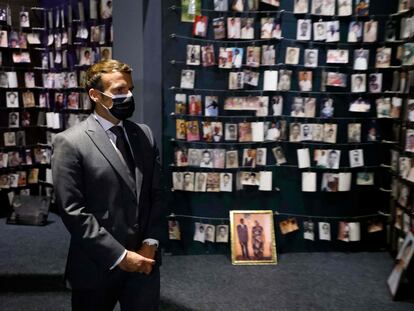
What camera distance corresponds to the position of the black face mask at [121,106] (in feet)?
6.49

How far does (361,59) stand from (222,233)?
186 cm

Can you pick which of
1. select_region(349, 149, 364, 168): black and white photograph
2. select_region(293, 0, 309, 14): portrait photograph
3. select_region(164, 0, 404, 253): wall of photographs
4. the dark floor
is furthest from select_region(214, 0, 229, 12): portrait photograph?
the dark floor

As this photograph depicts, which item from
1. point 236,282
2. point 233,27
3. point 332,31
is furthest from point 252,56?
point 236,282

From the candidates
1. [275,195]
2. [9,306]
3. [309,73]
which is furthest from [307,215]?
[9,306]

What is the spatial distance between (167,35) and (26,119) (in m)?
2.43

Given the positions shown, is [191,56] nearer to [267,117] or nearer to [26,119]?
[267,117]

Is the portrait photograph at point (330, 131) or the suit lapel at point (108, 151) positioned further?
the portrait photograph at point (330, 131)

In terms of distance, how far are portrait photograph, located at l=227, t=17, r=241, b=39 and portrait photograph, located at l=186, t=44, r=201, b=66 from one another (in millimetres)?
281

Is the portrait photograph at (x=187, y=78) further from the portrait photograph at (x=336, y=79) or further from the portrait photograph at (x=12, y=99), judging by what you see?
the portrait photograph at (x=12, y=99)

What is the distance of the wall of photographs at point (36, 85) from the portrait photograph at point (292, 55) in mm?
2062

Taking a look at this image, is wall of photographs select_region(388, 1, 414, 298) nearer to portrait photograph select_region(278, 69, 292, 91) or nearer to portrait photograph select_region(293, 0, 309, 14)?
portrait photograph select_region(293, 0, 309, 14)

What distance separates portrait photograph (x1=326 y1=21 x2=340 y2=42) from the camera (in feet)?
13.1

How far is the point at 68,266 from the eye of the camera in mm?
1944

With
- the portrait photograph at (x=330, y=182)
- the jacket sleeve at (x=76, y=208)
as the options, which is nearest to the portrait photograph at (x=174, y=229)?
the portrait photograph at (x=330, y=182)
